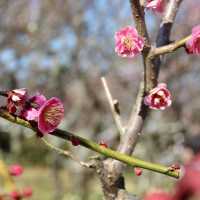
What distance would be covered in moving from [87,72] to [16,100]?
8.73m

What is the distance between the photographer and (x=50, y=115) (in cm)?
96

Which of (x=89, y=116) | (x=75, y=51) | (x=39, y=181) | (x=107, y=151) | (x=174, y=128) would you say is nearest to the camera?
(x=107, y=151)

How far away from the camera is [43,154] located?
59.0 ft

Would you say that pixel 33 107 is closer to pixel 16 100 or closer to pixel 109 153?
pixel 16 100

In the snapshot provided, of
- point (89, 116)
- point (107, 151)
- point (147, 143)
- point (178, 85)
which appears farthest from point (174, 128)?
point (107, 151)

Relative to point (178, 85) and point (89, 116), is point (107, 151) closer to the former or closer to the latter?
point (178, 85)

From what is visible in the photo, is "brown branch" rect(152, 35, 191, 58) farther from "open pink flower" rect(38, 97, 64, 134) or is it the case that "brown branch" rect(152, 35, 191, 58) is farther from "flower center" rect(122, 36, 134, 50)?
"open pink flower" rect(38, 97, 64, 134)

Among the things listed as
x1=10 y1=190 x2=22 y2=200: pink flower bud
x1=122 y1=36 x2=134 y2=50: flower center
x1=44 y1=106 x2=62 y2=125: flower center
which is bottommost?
x1=10 y1=190 x2=22 y2=200: pink flower bud

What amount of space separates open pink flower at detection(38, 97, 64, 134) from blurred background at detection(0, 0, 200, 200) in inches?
250

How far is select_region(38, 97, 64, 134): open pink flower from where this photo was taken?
0.93 meters

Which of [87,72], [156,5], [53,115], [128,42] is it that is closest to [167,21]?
[156,5]

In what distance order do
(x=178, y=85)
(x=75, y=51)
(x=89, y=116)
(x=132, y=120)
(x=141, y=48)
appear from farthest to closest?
(x=89, y=116) < (x=178, y=85) < (x=75, y=51) < (x=132, y=120) < (x=141, y=48)

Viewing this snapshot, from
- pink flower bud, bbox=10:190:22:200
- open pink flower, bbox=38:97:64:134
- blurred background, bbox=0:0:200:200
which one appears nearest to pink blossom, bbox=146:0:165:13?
open pink flower, bbox=38:97:64:134

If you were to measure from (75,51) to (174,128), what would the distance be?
7.85 ft
